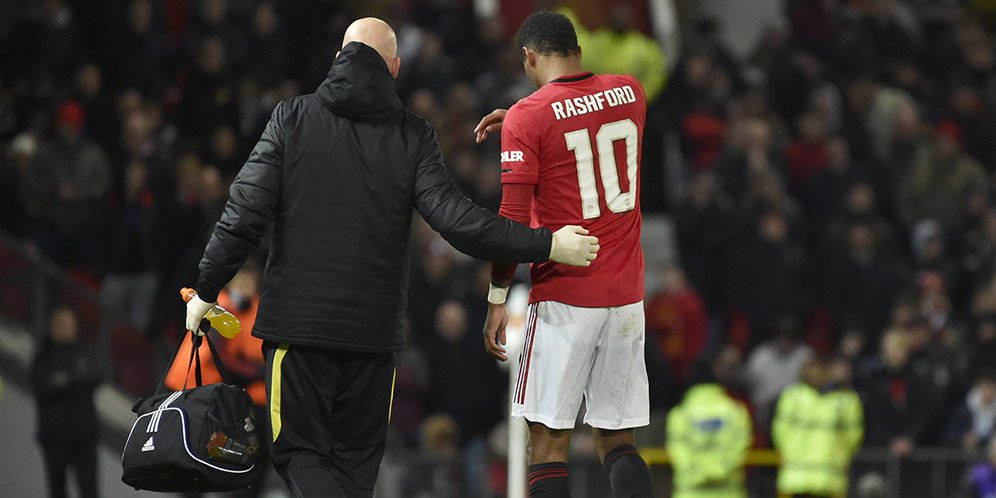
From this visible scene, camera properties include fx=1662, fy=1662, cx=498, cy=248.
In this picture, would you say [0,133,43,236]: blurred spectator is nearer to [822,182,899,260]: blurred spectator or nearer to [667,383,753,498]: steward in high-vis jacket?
[667,383,753,498]: steward in high-vis jacket

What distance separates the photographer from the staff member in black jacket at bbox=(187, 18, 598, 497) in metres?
6.89

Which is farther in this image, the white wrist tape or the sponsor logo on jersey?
the white wrist tape

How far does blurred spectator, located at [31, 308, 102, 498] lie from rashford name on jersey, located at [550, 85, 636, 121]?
738 centimetres

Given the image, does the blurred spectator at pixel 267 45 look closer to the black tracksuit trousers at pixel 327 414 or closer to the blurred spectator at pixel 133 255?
the blurred spectator at pixel 133 255

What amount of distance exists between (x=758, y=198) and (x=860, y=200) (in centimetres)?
A: 113

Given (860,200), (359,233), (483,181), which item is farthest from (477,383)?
(359,233)

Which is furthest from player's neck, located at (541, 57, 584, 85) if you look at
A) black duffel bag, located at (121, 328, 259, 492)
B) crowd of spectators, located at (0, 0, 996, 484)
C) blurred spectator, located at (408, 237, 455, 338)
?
blurred spectator, located at (408, 237, 455, 338)

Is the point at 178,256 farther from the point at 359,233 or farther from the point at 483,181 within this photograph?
the point at 359,233

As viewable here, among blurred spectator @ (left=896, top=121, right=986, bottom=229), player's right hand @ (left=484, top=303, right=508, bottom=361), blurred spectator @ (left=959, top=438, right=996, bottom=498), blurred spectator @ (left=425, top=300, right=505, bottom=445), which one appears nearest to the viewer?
player's right hand @ (left=484, top=303, right=508, bottom=361)

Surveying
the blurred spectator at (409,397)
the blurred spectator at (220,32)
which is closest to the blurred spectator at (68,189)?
the blurred spectator at (220,32)

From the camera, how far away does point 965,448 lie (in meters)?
14.9

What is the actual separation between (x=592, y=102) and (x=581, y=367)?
1.16 metres

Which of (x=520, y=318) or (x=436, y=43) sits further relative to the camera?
(x=436, y=43)

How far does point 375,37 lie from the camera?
23.4ft
